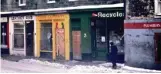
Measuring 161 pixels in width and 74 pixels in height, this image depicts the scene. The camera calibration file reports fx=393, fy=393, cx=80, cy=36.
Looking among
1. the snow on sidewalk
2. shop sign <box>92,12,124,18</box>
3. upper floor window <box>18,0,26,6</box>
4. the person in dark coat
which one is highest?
upper floor window <box>18,0,26,6</box>

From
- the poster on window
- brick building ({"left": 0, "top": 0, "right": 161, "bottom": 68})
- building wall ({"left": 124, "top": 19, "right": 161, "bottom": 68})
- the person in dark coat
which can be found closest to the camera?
building wall ({"left": 124, "top": 19, "right": 161, "bottom": 68})

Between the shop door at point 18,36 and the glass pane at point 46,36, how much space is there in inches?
103

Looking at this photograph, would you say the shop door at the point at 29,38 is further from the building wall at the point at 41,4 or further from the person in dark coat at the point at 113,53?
the person in dark coat at the point at 113,53

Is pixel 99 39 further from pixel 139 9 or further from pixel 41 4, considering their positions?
pixel 41 4

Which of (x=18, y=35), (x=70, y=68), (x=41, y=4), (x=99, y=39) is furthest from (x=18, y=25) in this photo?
(x=70, y=68)

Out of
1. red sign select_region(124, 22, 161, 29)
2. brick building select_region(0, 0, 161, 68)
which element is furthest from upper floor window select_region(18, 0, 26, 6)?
red sign select_region(124, 22, 161, 29)

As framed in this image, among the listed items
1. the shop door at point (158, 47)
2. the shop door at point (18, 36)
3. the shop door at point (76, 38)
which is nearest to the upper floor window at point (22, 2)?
the shop door at point (18, 36)

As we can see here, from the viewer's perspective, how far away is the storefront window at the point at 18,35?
3167cm

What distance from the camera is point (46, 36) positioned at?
96.7ft

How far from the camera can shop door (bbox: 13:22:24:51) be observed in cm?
3166

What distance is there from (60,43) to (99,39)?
3714mm

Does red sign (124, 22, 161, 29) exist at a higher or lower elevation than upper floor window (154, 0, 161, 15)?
lower

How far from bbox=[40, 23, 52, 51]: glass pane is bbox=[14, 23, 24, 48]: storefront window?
2.62m

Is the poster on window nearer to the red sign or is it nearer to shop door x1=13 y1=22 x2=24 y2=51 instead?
shop door x1=13 y1=22 x2=24 y2=51
